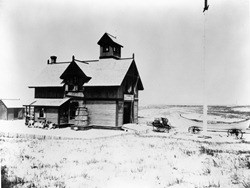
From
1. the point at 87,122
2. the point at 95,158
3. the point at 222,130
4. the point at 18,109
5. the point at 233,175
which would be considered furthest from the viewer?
the point at 18,109

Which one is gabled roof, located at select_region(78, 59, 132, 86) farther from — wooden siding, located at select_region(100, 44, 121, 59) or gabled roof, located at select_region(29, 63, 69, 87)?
gabled roof, located at select_region(29, 63, 69, 87)

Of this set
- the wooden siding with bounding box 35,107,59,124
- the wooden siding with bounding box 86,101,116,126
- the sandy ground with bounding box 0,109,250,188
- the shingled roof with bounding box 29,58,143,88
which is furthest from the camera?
the wooden siding with bounding box 35,107,59,124

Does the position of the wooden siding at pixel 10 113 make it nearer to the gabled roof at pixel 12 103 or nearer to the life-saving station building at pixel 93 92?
the gabled roof at pixel 12 103

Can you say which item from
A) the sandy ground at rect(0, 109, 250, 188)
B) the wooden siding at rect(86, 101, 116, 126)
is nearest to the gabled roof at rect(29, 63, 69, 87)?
the wooden siding at rect(86, 101, 116, 126)

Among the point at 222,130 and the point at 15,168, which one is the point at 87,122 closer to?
the point at 222,130

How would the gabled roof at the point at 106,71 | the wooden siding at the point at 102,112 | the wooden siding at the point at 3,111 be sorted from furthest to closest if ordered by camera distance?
the wooden siding at the point at 3,111 → the wooden siding at the point at 102,112 → the gabled roof at the point at 106,71

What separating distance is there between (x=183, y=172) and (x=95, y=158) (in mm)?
4571

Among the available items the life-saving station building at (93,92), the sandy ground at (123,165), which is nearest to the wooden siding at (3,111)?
the life-saving station building at (93,92)

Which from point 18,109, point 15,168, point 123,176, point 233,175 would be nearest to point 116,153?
point 123,176

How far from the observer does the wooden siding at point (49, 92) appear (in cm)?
2857

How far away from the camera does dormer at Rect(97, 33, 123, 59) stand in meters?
28.7

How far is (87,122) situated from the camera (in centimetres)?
2583

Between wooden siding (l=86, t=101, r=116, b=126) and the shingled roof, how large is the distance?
2057 millimetres

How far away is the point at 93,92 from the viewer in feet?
86.9
